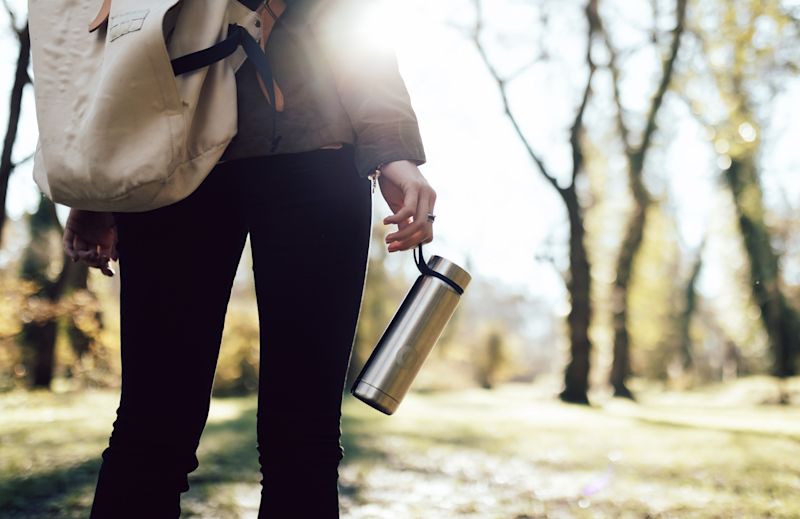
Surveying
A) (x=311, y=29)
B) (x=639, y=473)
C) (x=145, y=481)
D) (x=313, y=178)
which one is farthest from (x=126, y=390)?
(x=639, y=473)

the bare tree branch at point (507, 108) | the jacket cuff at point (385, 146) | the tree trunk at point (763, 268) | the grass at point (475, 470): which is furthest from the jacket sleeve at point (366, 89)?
the tree trunk at point (763, 268)

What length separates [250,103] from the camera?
4.09 feet

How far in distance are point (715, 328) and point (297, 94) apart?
4452cm

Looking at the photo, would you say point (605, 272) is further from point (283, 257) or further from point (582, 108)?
point (283, 257)

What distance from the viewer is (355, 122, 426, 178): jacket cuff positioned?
124 centimetres

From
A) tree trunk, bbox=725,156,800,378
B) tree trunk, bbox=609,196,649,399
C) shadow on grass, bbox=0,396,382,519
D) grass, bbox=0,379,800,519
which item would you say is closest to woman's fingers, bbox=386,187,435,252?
grass, bbox=0,379,800,519

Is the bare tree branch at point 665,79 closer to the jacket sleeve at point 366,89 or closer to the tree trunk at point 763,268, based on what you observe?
the tree trunk at point 763,268

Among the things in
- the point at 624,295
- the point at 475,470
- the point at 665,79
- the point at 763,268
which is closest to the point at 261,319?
the point at 475,470

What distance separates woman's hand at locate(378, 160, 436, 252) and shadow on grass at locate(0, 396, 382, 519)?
237 cm

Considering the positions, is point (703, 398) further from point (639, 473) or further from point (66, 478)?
point (66, 478)

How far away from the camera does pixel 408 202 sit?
123 cm

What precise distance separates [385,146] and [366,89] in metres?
0.11

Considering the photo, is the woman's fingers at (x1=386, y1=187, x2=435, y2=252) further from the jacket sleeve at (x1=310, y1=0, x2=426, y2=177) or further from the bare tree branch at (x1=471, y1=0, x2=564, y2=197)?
the bare tree branch at (x1=471, y1=0, x2=564, y2=197)

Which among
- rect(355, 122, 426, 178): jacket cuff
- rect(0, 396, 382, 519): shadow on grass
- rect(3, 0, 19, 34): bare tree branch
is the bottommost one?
rect(0, 396, 382, 519): shadow on grass
